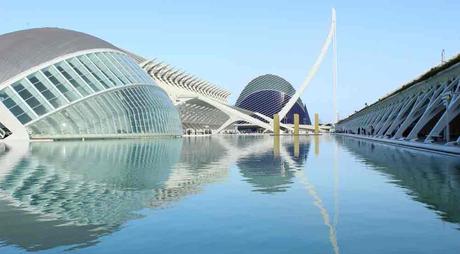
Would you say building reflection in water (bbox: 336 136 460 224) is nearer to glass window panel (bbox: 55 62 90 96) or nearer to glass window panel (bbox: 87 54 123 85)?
glass window panel (bbox: 55 62 90 96)

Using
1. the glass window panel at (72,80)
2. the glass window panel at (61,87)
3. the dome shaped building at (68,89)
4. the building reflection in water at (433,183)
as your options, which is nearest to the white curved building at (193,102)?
the dome shaped building at (68,89)

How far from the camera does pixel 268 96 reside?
160250mm

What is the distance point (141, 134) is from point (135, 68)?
316 inches

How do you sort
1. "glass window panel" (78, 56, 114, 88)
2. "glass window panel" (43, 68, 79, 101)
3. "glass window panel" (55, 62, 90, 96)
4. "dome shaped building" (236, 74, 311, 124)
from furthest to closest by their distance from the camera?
1. "dome shaped building" (236, 74, 311, 124)
2. "glass window panel" (78, 56, 114, 88)
3. "glass window panel" (55, 62, 90, 96)
4. "glass window panel" (43, 68, 79, 101)

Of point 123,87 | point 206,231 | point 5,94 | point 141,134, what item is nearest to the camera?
point 206,231

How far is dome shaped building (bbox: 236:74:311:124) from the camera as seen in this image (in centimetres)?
15825

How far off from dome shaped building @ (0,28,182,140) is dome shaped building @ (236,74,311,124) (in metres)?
102

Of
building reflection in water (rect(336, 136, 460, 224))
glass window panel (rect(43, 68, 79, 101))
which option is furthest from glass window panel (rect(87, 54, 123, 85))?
building reflection in water (rect(336, 136, 460, 224))

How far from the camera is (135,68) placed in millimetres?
57531

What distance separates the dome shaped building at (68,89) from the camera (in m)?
43.9

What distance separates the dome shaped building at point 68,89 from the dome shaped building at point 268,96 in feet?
334

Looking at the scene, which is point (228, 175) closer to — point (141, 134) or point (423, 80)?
point (423, 80)

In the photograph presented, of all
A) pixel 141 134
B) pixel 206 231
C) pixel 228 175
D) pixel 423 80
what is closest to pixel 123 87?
pixel 141 134

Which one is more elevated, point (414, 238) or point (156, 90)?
point (156, 90)
